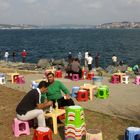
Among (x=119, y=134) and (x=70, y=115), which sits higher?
(x=70, y=115)

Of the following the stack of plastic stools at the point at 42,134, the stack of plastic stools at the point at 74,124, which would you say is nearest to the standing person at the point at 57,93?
the stack of plastic stools at the point at 74,124

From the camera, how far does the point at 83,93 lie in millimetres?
16297

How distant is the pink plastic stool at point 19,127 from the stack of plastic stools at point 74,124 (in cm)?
147

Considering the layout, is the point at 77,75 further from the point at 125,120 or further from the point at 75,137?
the point at 75,137

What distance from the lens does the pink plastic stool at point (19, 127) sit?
11.1m

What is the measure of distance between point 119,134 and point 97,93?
6.20m

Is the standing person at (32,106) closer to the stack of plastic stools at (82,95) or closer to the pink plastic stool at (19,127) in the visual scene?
the pink plastic stool at (19,127)

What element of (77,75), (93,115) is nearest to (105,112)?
(93,115)

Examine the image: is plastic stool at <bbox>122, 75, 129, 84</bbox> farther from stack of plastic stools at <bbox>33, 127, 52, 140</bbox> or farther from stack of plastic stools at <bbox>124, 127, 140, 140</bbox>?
stack of plastic stools at <bbox>33, 127, 52, 140</bbox>

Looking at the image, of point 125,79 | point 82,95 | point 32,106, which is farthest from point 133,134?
point 125,79

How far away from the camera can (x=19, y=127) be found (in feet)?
37.1

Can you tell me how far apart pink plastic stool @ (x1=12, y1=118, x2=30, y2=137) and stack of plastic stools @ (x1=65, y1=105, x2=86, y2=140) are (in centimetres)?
147

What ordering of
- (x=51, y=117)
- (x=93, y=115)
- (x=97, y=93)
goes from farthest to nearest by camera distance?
(x=97, y=93), (x=93, y=115), (x=51, y=117)

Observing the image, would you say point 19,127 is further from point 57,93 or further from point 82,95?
point 82,95
